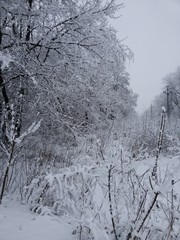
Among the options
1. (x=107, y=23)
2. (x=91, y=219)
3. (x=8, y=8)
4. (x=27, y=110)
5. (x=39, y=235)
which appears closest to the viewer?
(x=91, y=219)

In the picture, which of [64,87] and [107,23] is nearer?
[64,87]

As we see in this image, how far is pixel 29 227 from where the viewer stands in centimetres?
245

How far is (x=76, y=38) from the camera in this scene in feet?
17.2

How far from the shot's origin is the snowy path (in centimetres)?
228

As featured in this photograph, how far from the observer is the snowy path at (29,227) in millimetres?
2277

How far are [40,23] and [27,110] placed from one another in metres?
2.28

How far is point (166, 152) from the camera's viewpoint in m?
7.07

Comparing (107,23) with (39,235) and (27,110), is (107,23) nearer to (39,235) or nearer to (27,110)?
(27,110)

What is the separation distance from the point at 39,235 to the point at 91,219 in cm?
66

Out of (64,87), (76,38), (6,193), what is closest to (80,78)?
(64,87)

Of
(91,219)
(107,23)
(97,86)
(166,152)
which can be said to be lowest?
(91,219)

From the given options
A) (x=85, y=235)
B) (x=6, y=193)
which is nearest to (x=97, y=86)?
(x=6, y=193)

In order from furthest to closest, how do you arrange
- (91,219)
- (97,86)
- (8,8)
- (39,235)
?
(97,86) < (8,8) < (39,235) < (91,219)

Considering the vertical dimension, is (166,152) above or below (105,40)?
below
